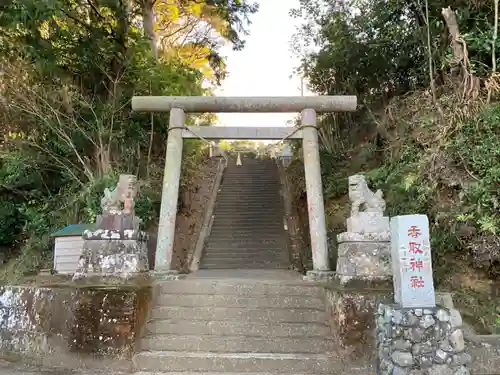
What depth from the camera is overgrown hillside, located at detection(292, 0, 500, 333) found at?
6.42m

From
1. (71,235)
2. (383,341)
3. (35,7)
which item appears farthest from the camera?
(71,235)

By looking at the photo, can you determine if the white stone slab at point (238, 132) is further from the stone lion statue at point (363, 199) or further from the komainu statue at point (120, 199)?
the stone lion statue at point (363, 199)

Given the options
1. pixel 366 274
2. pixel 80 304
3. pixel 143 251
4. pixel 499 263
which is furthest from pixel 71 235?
pixel 499 263

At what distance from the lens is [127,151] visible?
10883 millimetres

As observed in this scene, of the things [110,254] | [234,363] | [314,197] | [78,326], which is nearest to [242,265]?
[314,197]

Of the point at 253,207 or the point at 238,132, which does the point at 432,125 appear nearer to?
the point at 238,132

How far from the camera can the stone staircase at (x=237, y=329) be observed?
5.26m

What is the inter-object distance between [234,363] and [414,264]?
2.43 meters

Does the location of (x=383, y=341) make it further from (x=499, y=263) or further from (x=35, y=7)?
(x=35, y=7)

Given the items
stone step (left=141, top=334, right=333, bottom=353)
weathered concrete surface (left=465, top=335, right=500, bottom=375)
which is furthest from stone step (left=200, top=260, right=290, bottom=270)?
weathered concrete surface (left=465, top=335, right=500, bottom=375)

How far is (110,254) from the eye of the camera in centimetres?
640

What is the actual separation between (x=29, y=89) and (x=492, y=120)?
9.41 metres

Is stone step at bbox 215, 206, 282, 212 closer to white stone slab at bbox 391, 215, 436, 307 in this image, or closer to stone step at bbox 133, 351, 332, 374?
stone step at bbox 133, 351, 332, 374

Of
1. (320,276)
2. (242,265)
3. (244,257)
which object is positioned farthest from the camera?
(244,257)
